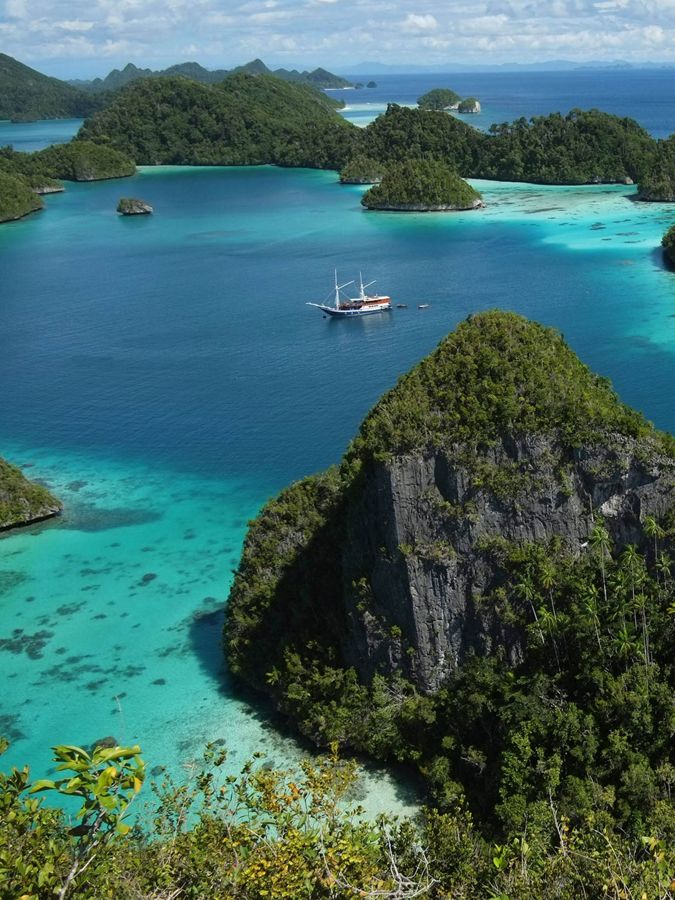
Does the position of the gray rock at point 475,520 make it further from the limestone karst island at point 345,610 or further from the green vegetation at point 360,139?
the green vegetation at point 360,139

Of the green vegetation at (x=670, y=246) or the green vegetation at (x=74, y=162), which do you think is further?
the green vegetation at (x=74, y=162)

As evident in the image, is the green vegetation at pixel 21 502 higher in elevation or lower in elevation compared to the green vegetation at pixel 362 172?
lower

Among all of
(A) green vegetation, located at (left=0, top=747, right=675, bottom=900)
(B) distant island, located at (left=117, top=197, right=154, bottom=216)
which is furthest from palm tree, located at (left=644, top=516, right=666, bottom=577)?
(B) distant island, located at (left=117, top=197, right=154, bottom=216)

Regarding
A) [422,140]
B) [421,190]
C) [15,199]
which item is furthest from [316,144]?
[15,199]

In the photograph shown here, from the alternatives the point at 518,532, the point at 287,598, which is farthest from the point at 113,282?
the point at 518,532

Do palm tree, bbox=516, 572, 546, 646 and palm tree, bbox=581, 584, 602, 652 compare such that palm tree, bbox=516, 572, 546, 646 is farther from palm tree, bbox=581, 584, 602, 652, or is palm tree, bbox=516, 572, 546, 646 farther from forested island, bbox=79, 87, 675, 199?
forested island, bbox=79, 87, 675, 199

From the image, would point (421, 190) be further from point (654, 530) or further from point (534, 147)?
point (654, 530)

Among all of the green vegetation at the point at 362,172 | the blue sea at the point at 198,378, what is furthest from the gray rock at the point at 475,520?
the green vegetation at the point at 362,172
